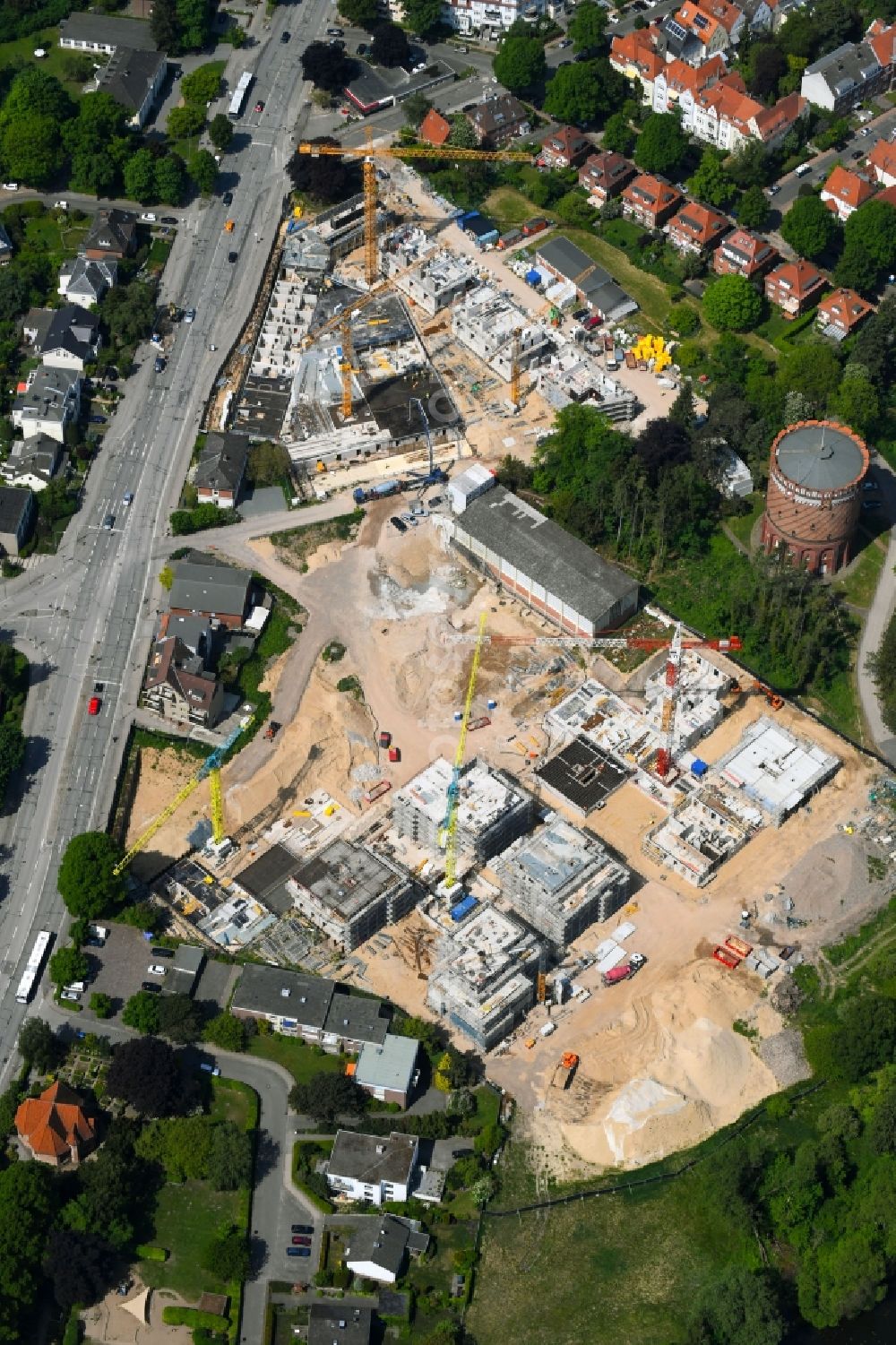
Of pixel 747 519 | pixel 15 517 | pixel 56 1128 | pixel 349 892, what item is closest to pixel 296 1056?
pixel 349 892

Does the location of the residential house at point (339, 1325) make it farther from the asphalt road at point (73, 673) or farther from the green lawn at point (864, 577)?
the green lawn at point (864, 577)

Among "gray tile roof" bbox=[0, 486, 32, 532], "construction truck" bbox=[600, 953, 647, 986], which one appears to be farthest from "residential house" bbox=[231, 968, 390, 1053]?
"gray tile roof" bbox=[0, 486, 32, 532]

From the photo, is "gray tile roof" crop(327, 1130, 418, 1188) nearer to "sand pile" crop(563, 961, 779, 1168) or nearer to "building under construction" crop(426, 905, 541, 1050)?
"building under construction" crop(426, 905, 541, 1050)

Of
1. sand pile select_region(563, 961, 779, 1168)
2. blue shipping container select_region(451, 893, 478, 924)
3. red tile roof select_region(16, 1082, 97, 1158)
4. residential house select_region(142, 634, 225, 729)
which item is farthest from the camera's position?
residential house select_region(142, 634, 225, 729)

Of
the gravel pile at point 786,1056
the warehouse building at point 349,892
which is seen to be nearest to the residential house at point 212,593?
the warehouse building at point 349,892

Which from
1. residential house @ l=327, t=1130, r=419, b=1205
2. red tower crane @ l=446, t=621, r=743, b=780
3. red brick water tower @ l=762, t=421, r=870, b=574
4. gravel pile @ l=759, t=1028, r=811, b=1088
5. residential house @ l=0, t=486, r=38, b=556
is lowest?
residential house @ l=327, t=1130, r=419, b=1205

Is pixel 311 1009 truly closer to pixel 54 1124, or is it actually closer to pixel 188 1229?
pixel 188 1229
